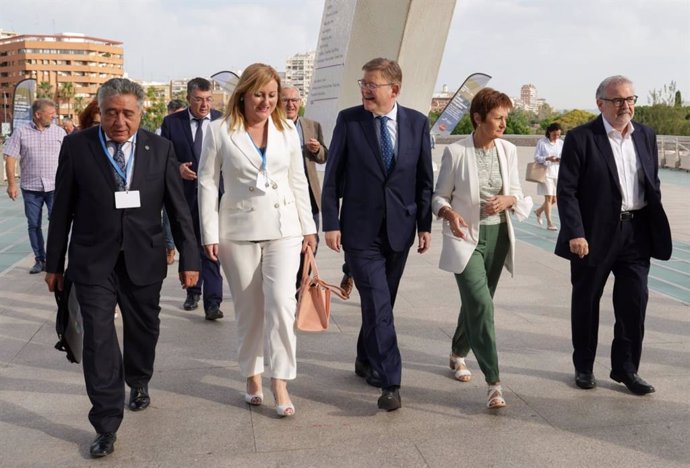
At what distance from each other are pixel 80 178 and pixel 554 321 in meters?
3.95

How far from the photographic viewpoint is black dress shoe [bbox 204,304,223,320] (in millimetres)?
6695

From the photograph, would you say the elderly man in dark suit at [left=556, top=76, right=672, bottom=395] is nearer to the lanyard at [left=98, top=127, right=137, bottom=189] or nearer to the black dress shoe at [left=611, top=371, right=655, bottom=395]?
the black dress shoe at [left=611, top=371, right=655, bottom=395]

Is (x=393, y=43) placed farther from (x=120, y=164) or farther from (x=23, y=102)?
(x=23, y=102)

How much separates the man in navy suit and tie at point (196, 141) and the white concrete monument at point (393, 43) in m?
5.28

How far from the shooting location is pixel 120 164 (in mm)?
4078

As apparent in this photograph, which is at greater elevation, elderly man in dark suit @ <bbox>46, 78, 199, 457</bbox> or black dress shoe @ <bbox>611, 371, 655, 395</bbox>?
elderly man in dark suit @ <bbox>46, 78, 199, 457</bbox>

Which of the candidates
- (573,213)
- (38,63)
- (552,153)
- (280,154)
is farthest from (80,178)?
(38,63)

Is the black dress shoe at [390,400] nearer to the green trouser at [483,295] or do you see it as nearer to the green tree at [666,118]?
the green trouser at [483,295]

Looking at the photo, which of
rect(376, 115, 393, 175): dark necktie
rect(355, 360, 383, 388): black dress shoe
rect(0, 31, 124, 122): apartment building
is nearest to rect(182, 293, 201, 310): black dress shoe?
rect(355, 360, 383, 388): black dress shoe

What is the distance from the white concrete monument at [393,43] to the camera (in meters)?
11.6

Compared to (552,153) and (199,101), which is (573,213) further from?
(552,153)

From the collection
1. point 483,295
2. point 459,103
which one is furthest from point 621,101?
point 459,103

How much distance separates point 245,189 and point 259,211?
0.45 ft

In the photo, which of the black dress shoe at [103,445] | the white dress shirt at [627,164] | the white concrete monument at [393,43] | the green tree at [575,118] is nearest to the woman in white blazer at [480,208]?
the white dress shirt at [627,164]
